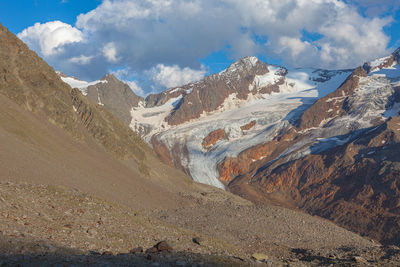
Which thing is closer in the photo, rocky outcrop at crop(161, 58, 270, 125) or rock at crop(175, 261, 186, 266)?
rock at crop(175, 261, 186, 266)

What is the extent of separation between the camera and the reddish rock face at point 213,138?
133 m

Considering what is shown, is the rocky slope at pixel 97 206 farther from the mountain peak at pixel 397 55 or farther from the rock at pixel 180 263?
the mountain peak at pixel 397 55

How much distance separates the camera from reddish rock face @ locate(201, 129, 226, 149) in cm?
13325

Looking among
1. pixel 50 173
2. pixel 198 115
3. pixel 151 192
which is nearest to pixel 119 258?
pixel 50 173

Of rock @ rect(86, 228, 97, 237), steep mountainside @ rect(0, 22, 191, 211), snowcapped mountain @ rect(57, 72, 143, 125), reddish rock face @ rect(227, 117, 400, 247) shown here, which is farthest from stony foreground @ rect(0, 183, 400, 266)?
snowcapped mountain @ rect(57, 72, 143, 125)

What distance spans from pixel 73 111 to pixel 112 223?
1084 inches

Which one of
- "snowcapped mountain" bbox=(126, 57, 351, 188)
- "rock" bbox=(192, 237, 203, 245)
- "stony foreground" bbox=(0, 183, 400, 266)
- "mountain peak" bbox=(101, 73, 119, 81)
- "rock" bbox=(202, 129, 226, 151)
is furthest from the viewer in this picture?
"mountain peak" bbox=(101, 73, 119, 81)

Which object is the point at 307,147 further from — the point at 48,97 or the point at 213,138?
the point at 48,97

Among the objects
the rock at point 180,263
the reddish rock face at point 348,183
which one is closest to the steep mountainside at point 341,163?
the reddish rock face at point 348,183

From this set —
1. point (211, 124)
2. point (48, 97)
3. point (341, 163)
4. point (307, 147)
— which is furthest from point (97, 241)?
point (211, 124)

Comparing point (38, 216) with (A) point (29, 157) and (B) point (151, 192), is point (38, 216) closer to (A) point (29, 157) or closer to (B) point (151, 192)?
(A) point (29, 157)

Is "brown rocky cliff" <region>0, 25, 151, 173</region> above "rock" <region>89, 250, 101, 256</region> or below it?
above

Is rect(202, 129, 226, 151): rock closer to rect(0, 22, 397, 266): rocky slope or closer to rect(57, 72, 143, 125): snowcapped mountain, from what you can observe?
rect(57, 72, 143, 125): snowcapped mountain

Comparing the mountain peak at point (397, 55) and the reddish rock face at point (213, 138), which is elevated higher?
the mountain peak at point (397, 55)
